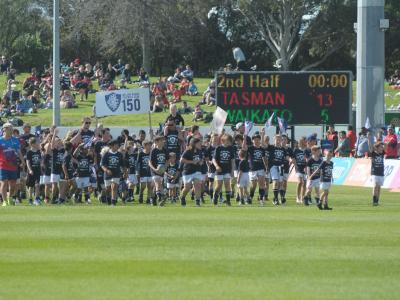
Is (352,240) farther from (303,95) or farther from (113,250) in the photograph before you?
(303,95)

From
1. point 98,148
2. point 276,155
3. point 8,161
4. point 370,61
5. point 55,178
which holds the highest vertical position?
point 370,61

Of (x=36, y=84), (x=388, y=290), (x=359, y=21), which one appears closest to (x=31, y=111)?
(x=36, y=84)

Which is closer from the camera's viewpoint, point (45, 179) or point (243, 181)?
point (243, 181)

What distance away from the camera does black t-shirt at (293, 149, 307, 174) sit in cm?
3014

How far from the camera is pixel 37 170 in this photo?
2967 cm

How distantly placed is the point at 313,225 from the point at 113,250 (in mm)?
5416

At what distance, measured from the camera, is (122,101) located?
33062mm

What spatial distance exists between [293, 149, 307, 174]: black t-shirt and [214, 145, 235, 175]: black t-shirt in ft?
7.31

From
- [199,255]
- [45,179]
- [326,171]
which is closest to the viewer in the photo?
[199,255]

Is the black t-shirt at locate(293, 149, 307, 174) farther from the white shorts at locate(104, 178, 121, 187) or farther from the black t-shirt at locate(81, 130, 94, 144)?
the black t-shirt at locate(81, 130, 94, 144)

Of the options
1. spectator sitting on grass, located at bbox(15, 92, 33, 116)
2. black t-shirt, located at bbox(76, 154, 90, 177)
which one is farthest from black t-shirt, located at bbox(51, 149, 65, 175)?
spectator sitting on grass, located at bbox(15, 92, 33, 116)

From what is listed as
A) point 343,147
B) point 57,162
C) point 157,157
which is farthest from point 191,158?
point 343,147

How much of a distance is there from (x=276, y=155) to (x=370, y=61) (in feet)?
45.1

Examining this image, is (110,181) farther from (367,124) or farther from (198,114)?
(198,114)
